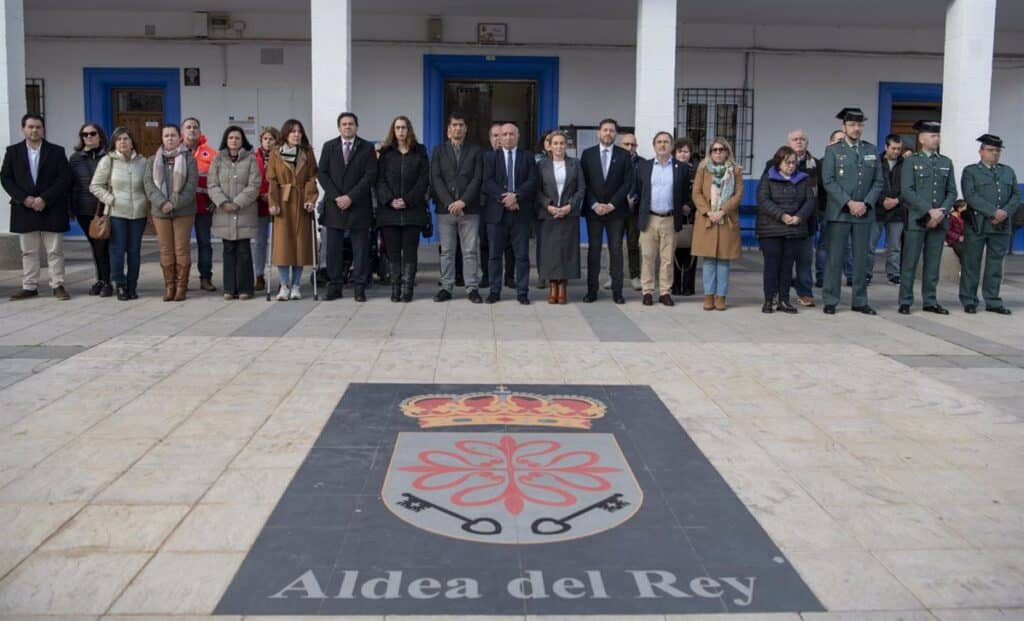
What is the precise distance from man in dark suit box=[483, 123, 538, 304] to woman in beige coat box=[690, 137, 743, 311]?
1.61 metres

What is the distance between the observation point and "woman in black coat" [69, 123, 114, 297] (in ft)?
34.1

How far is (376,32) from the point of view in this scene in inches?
623

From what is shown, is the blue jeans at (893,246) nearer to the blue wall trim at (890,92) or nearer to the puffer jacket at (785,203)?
the puffer jacket at (785,203)

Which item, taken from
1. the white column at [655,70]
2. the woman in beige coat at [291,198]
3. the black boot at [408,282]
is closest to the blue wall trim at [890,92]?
the white column at [655,70]

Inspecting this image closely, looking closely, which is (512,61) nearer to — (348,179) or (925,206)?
(348,179)

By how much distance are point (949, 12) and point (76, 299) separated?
10.3 meters

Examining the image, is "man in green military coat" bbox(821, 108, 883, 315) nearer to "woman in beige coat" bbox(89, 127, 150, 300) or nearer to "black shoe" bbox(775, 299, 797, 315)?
"black shoe" bbox(775, 299, 797, 315)

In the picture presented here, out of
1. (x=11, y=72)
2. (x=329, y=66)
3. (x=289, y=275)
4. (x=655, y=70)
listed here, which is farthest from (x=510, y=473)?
(x=11, y=72)

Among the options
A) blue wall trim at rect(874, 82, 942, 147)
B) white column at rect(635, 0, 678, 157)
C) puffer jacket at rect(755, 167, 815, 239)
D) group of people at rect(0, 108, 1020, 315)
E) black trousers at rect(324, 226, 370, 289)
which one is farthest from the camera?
blue wall trim at rect(874, 82, 942, 147)

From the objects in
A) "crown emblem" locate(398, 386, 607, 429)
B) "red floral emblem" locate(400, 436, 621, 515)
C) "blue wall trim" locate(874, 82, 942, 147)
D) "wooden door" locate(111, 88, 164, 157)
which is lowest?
"red floral emblem" locate(400, 436, 621, 515)

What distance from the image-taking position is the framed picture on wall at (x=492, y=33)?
15.9m

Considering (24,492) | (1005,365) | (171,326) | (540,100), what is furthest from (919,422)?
(540,100)

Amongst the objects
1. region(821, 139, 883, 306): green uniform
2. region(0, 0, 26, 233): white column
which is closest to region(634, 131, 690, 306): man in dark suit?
region(821, 139, 883, 306): green uniform

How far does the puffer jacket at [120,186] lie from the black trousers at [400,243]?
233 cm
